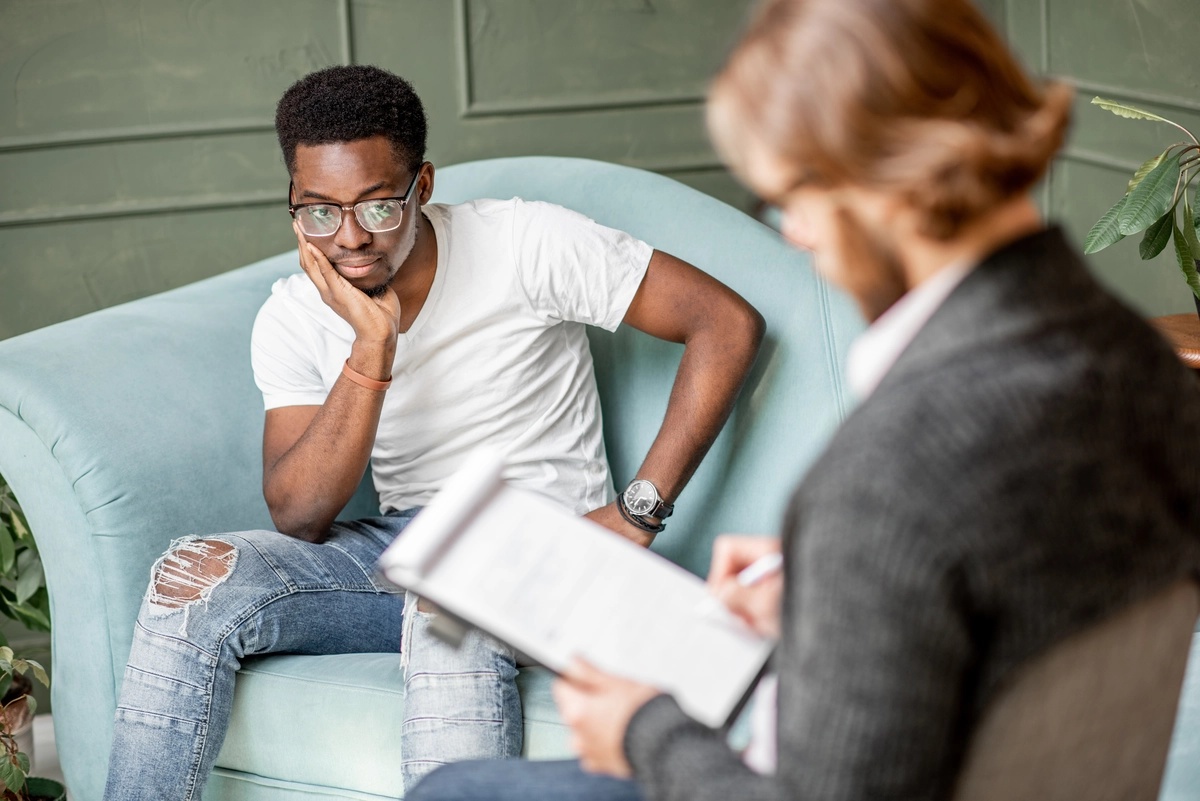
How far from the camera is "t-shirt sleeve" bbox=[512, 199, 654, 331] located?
1.61 meters

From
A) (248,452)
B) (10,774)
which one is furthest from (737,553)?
(10,774)

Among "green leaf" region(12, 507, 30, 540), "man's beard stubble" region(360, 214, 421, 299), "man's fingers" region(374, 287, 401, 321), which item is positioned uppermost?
"man's beard stubble" region(360, 214, 421, 299)

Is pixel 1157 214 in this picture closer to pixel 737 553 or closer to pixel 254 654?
pixel 737 553

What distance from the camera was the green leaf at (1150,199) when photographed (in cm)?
176

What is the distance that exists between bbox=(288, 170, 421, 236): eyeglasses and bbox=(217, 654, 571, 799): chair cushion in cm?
55

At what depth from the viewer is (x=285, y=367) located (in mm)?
1682

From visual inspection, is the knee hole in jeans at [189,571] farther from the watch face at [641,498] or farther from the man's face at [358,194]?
the watch face at [641,498]

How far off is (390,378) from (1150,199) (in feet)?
3.68

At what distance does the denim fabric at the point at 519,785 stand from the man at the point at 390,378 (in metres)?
0.49

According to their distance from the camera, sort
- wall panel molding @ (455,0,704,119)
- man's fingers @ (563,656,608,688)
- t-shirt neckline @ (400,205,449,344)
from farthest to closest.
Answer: wall panel molding @ (455,0,704,119)
t-shirt neckline @ (400,205,449,344)
man's fingers @ (563,656,608,688)

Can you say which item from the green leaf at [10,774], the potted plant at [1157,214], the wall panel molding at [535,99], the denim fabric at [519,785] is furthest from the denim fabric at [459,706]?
the wall panel molding at [535,99]

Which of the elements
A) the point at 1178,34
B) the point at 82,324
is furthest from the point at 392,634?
the point at 1178,34

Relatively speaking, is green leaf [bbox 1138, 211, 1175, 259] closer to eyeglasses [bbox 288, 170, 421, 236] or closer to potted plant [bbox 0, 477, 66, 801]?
eyeglasses [bbox 288, 170, 421, 236]

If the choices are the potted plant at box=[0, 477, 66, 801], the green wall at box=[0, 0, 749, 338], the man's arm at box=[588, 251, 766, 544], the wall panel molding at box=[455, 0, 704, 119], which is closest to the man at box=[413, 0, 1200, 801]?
the man's arm at box=[588, 251, 766, 544]
